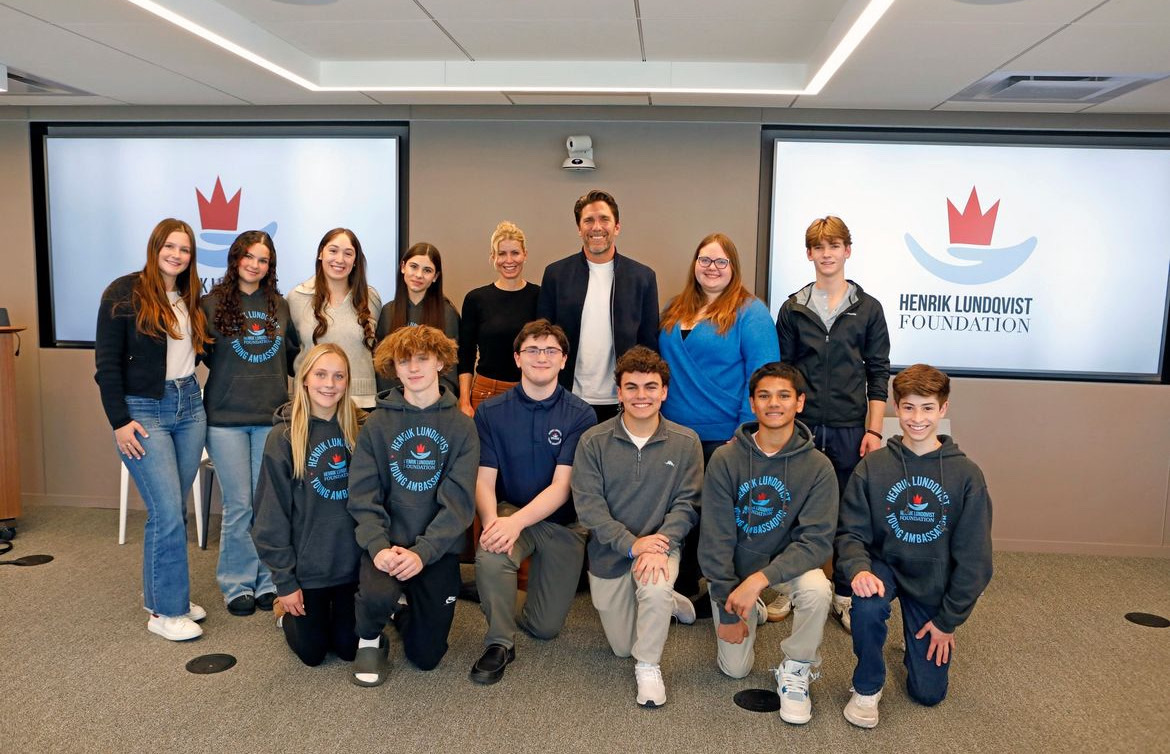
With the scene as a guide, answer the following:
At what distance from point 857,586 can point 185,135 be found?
4.17 meters

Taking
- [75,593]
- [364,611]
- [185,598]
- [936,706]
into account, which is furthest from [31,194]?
[936,706]

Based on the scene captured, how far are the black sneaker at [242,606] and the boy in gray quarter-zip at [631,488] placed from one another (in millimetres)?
1393

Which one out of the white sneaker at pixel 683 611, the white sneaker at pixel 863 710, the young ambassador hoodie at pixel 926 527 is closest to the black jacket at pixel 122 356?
the white sneaker at pixel 683 611

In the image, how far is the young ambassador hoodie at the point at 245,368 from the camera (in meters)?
3.20

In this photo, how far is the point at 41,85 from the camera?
410 centimetres

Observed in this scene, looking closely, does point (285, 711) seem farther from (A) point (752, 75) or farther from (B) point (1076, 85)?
(B) point (1076, 85)

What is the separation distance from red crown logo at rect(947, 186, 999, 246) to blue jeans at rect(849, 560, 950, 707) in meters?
2.35

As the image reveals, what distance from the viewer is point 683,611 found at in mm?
3254

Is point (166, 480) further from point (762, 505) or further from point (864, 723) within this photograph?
point (864, 723)

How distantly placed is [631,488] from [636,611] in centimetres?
44

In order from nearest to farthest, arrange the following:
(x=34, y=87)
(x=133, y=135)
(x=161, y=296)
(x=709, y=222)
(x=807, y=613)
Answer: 1. (x=807, y=613)
2. (x=161, y=296)
3. (x=34, y=87)
4. (x=709, y=222)
5. (x=133, y=135)

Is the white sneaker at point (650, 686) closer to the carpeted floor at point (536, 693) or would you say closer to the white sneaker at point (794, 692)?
the carpeted floor at point (536, 693)

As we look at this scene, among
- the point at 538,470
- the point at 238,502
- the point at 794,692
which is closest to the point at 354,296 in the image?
the point at 238,502

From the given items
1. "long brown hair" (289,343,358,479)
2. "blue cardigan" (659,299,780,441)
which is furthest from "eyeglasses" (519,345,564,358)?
"long brown hair" (289,343,358,479)
